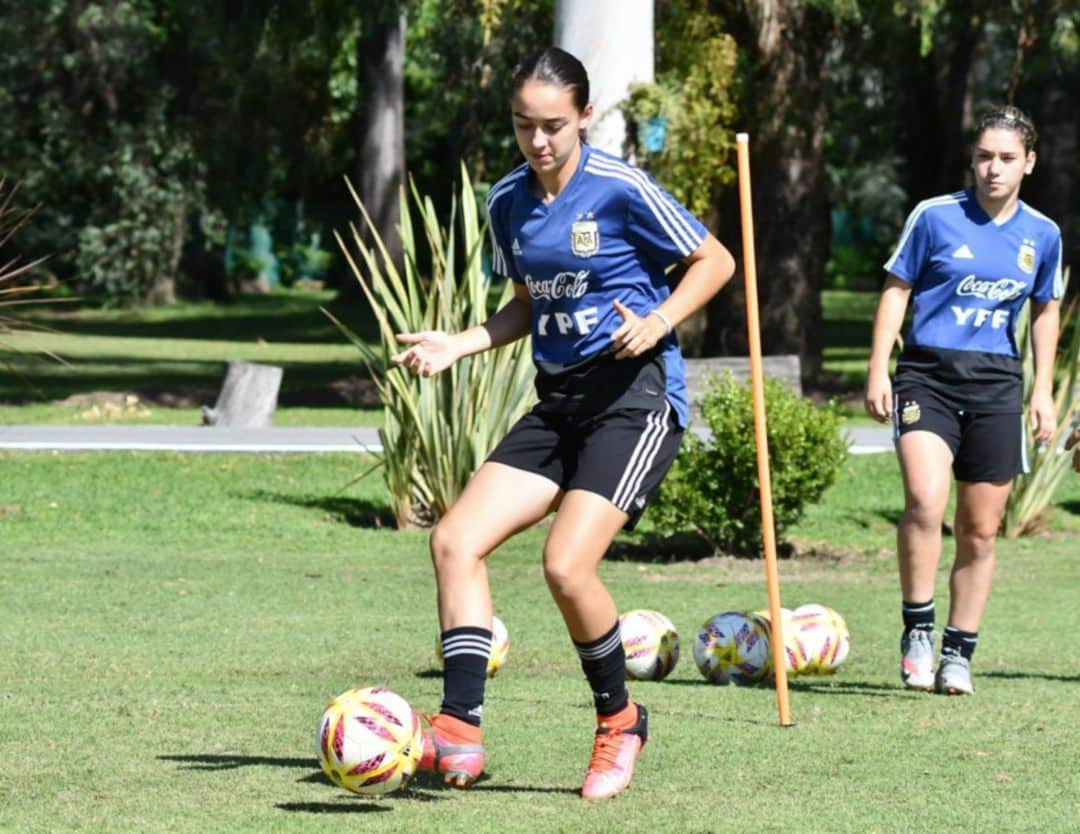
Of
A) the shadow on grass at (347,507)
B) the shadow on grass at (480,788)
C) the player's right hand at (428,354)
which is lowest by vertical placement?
the shadow on grass at (347,507)

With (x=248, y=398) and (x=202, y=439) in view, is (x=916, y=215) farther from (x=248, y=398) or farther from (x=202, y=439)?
(x=248, y=398)

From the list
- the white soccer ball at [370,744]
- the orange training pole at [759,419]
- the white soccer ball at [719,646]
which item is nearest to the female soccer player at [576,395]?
the white soccer ball at [370,744]

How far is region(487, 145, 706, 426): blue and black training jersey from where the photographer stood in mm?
5832

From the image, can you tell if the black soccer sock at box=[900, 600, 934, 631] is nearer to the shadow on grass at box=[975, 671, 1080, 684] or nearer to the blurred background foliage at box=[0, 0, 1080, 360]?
the shadow on grass at box=[975, 671, 1080, 684]

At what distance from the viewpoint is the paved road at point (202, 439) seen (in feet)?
55.9

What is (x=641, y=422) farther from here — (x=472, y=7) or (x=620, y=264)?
(x=472, y=7)

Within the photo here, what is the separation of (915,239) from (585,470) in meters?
2.21

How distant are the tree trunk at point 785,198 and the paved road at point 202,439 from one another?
3309 millimetres

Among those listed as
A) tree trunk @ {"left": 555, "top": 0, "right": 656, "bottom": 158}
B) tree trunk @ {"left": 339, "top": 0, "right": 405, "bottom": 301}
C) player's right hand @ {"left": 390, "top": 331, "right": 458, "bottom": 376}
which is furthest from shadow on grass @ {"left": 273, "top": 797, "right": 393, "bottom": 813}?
tree trunk @ {"left": 339, "top": 0, "right": 405, "bottom": 301}

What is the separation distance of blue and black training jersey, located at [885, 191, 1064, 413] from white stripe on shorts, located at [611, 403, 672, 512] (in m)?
1.97

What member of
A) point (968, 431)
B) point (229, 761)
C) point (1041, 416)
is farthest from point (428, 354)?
point (1041, 416)

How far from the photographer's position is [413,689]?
305 inches

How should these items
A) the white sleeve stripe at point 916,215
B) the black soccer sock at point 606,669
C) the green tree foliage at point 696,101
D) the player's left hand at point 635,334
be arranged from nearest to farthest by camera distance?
the player's left hand at point 635,334 → the black soccer sock at point 606,669 → the white sleeve stripe at point 916,215 → the green tree foliage at point 696,101

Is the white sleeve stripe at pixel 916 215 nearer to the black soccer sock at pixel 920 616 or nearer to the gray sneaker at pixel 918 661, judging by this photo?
the black soccer sock at pixel 920 616
